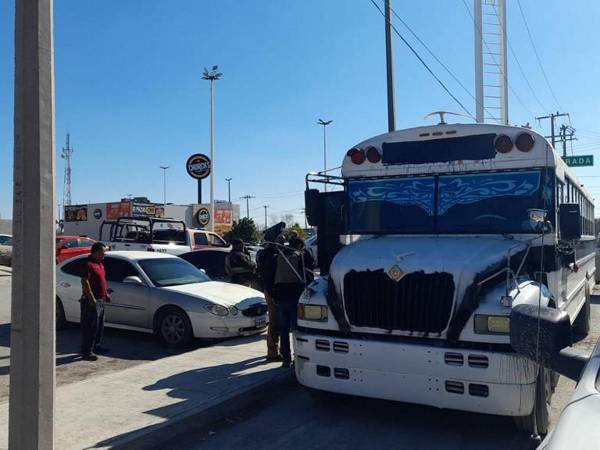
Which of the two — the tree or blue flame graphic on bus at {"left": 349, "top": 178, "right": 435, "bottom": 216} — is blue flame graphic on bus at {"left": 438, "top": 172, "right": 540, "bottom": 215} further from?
the tree

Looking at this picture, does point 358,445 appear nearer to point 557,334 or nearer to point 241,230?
point 557,334

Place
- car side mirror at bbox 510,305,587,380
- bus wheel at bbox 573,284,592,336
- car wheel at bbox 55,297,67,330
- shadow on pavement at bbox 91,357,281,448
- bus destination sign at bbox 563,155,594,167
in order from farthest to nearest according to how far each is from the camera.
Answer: bus destination sign at bbox 563,155,594,167
car wheel at bbox 55,297,67,330
bus wheel at bbox 573,284,592,336
shadow on pavement at bbox 91,357,281,448
car side mirror at bbox 510,305,587,380

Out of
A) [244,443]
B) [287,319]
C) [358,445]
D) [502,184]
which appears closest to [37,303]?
[244,443]

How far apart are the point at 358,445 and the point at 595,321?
8463 millimetres

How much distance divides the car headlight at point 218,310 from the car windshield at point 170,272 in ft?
3.39

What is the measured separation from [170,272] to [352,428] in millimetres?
5287

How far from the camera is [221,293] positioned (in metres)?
9.53

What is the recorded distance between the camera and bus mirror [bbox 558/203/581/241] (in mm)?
6086

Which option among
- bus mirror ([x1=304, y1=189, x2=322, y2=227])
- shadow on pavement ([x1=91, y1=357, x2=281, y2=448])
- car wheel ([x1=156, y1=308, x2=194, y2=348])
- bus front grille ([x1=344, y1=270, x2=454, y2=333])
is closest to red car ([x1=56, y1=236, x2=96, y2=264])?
car wheel ([x1=156, y1=308, x2=194, y2=348])

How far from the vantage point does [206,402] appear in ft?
19.4

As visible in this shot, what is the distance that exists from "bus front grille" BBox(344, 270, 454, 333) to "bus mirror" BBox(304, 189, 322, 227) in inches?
71.3

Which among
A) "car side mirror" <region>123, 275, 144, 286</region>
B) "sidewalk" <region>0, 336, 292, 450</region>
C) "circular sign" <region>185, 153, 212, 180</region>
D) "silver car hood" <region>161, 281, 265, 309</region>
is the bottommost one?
"sidewalk" <region>0, 336, 292, 450</region>

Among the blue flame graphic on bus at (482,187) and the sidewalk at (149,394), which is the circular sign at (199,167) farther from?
the blue flame graphic on bus at (482,187)

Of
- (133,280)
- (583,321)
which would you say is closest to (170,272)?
(133,280)
